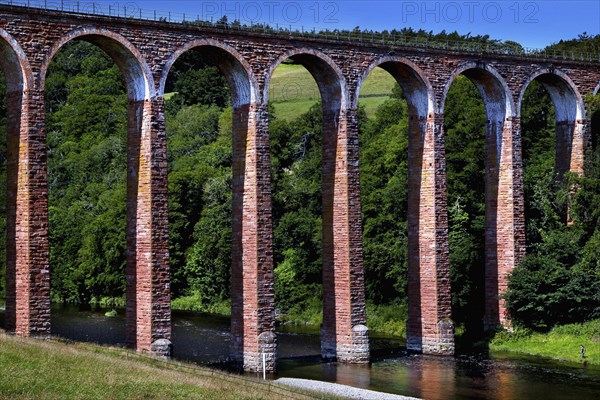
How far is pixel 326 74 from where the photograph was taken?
5584 centimetres

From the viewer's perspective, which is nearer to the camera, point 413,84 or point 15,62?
point 15,62

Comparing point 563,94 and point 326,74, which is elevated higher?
point 563,94

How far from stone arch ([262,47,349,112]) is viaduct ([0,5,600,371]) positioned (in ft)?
0.26

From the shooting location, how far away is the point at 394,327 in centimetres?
6856

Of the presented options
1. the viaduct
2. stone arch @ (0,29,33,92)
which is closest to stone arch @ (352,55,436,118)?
the viaduct

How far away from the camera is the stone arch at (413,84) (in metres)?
57.8

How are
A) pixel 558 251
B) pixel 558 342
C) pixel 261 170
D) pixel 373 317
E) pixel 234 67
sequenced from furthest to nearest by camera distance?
pixel 373 317 → pixel 558 251 → pixel 558 342 → pixel 234 67 → pixel 261 170

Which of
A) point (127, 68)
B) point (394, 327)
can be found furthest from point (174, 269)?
point (127, 68)

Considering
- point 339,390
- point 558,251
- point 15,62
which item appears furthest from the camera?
point 558,251

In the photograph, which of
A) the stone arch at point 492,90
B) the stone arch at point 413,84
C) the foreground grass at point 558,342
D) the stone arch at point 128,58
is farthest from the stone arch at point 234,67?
the foreground grass at point 558,342

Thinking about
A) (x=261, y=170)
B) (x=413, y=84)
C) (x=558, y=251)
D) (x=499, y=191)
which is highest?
(x=413, y=84)

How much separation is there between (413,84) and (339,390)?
19.6 metres

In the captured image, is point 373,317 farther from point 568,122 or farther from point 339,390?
point 339,390

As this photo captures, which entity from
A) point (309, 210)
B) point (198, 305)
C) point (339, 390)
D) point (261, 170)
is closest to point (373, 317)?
point (309, 210)
